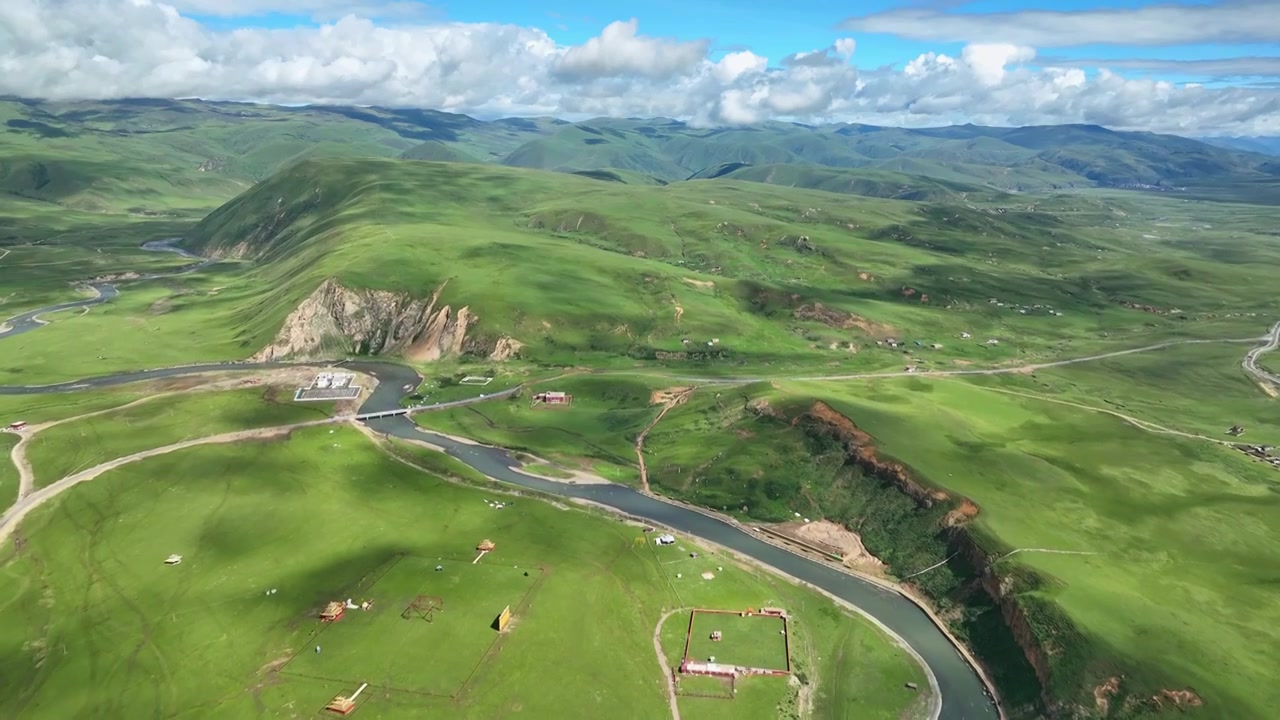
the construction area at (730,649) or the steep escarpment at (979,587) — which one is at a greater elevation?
the steep escarpment at (979,587)

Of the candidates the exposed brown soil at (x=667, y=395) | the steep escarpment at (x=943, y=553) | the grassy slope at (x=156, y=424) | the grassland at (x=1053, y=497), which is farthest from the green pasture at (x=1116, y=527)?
the grassy slope at (x=156, y=424)

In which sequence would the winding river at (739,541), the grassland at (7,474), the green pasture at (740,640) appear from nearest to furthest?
the winding river at (739,541)
the green pasture at (740,640)
the grassland at (7,474)

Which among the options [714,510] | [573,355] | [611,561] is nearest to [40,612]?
[611,561]

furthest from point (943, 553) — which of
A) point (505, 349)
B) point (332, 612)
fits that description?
point (505, 349)

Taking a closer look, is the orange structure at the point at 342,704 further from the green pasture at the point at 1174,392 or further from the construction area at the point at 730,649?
the green pasture at the point at 1174,392

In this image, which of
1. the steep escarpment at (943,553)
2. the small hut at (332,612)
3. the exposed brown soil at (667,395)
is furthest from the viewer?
the exposed brown soil at (667,395)

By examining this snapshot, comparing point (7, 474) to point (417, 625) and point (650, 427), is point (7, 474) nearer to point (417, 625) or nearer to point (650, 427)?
point (417, 625)
